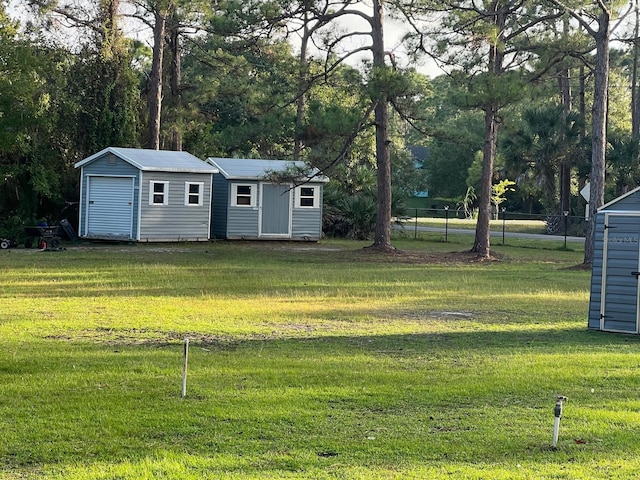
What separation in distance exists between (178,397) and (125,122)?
983 inches

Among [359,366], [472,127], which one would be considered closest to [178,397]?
[359,366]

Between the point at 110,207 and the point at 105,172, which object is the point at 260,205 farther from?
the point at 105,172

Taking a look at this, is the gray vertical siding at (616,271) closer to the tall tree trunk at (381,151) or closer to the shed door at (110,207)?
the tall tree trunk at (381,151)

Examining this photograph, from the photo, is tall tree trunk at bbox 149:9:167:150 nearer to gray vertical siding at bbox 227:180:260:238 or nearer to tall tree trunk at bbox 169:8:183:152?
tall tree trunk at bbox 169:8:183:152

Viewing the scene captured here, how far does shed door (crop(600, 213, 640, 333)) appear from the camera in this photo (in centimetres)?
1284

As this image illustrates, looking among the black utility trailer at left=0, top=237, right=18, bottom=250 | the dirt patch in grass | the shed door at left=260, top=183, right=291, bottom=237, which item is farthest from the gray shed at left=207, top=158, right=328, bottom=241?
the black utility trailer at left=0, top=237, right=18, bottom=250

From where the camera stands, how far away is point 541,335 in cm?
1238

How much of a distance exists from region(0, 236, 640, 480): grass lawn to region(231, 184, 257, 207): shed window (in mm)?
13080

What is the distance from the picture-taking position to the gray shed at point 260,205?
101ft

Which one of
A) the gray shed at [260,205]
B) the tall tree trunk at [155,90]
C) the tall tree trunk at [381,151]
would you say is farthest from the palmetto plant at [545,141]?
the tall tree trunk at [155,90]

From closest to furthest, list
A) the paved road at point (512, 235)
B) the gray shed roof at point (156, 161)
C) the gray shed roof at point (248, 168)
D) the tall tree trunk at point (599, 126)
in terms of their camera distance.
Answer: the tall tree trunk at point (599, 126), the gray shed roof at point (156, 161), the gray shed roof at point (248, 168), the paved road at point (512, 235)

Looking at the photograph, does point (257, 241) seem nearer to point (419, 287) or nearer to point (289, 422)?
point (419, 287)

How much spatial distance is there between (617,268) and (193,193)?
17.9m

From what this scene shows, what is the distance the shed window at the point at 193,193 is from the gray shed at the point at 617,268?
686 inches
